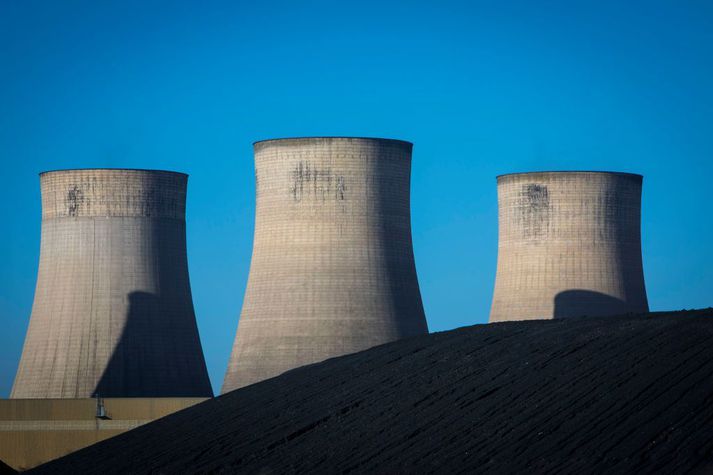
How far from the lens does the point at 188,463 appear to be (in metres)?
15.4

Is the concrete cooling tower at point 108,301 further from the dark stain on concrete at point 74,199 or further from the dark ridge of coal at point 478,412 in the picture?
the dark ridge of coal at point 478,412

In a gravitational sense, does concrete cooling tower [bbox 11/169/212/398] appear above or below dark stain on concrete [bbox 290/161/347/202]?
below

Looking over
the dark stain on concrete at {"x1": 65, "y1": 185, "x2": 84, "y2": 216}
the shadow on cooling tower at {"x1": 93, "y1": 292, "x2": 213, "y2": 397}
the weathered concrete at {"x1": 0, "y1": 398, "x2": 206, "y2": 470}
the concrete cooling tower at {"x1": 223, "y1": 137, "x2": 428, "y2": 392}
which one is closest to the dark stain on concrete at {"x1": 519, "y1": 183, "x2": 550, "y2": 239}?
the concrete cooling tower at {"x1": 223, "y1": 137, "x2": 428, "y2": 392}

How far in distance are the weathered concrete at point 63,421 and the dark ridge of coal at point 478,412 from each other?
7.18 metres

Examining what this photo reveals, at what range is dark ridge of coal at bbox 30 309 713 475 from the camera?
11273 mm

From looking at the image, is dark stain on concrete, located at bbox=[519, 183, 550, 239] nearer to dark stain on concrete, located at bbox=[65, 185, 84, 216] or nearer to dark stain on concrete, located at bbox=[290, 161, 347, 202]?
dark stain on concrete, located at bbox=[290, 161, 347, 202]

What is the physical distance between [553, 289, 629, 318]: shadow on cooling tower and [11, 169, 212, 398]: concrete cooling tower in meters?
7.41

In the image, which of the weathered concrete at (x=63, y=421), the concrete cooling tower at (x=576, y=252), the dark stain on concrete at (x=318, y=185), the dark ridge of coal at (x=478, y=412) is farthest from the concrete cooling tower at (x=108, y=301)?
the dark ridge of coal at (x=478, y=412)

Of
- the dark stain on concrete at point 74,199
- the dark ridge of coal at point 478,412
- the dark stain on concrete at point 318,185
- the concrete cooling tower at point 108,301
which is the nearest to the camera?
the dark ridge of coal at point 478,412

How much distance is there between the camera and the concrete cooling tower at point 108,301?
2808cm

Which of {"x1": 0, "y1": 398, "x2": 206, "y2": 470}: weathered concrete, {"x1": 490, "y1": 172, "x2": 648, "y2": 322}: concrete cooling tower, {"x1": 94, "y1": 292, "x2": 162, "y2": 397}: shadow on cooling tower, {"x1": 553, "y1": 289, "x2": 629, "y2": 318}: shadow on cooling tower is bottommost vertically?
{"x1": 0, "y1": 398, "x2": 206, "y2": 470}: weathered concrete

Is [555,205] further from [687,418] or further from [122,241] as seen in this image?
[687,418]

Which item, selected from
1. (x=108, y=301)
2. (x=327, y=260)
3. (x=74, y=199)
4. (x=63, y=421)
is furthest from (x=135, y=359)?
(x=327, y=260)

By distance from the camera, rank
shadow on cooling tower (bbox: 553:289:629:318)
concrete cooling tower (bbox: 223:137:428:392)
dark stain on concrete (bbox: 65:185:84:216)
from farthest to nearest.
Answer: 1. shadow on cooling tower (bbox: 553:289:629:318)
2. dark stain on concrete (bbox: 65:185:84:216)
3. concrete cooling tower (bbox: 223:137:428:392)
